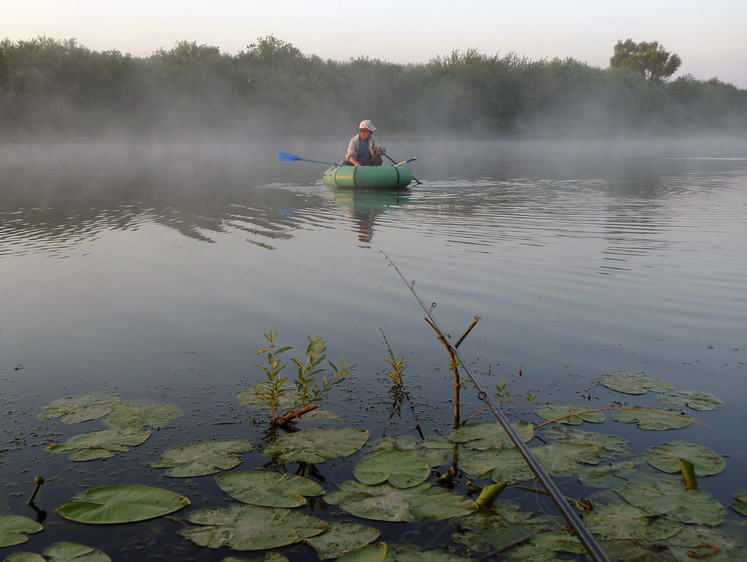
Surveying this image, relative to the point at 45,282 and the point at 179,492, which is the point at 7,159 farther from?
the point at 179,492

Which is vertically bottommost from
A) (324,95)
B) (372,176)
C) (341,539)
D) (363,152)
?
(341,539)

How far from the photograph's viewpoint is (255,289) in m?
6.69

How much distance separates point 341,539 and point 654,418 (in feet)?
6.40

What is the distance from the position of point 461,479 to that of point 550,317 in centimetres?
274

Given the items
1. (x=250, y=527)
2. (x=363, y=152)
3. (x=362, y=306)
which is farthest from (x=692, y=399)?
(x=363, y=152)

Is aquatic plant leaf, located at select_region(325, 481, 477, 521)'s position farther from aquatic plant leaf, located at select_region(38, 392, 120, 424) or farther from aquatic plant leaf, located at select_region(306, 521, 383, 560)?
aquatic plant leaf, located at select_region(38, 392, 120, 424)

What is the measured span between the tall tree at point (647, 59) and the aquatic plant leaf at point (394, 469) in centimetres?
7732

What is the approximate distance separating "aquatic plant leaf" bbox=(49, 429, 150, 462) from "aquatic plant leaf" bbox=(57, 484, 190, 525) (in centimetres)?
41

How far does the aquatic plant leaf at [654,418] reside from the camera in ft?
11.8

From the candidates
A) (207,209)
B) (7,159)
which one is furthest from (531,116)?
(207,209)

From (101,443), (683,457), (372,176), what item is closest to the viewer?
→ (683,457)

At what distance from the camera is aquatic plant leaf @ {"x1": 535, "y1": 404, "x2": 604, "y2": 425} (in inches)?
145

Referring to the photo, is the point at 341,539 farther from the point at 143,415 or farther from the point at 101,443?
the point at 143,415

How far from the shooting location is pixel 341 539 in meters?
2.61
